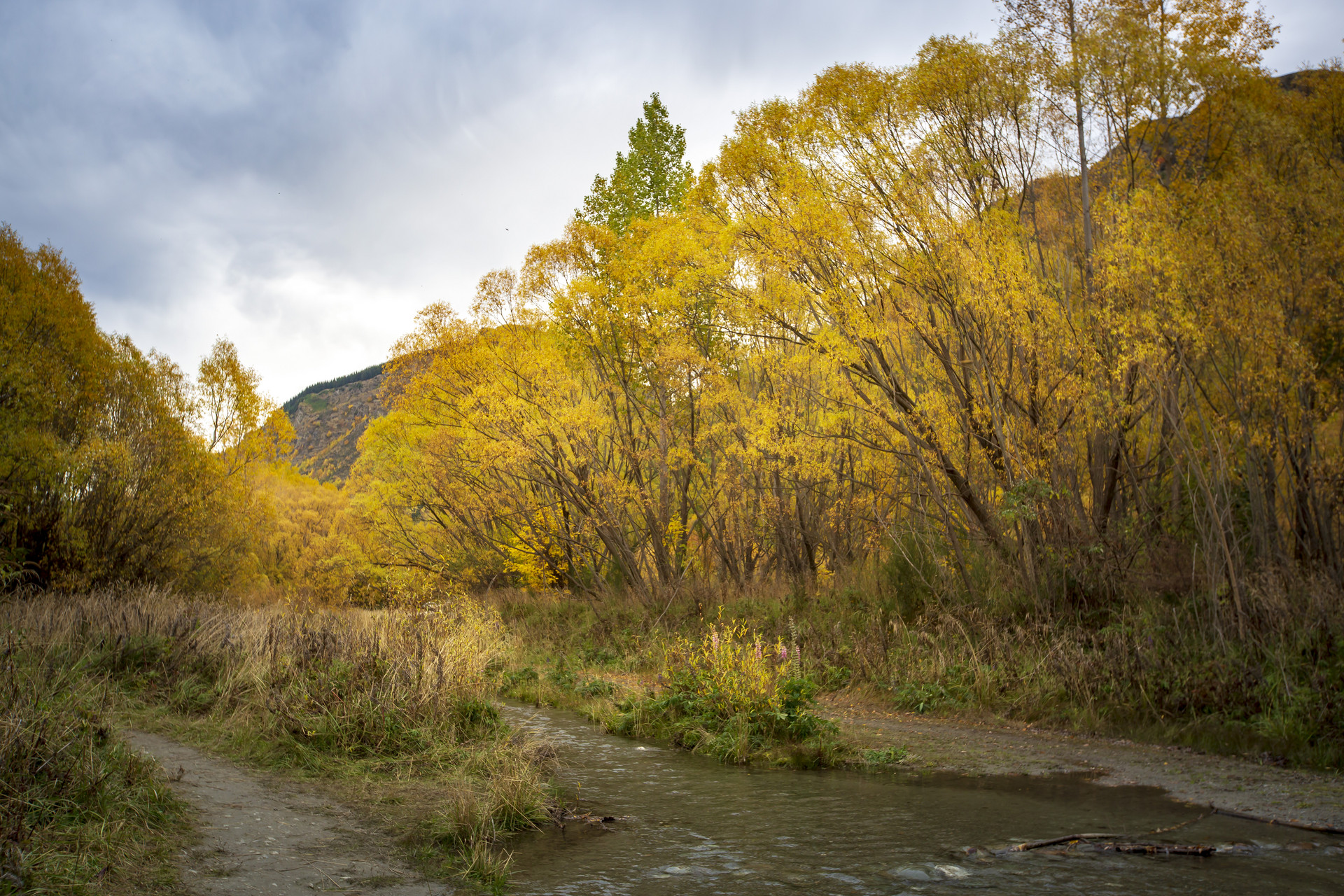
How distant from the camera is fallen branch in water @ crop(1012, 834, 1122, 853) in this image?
633 centimetres

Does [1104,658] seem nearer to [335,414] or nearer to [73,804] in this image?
[73,804]

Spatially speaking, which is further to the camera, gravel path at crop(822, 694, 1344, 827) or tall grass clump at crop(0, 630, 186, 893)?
gravel path at crop(822, 694, 1344, 827)

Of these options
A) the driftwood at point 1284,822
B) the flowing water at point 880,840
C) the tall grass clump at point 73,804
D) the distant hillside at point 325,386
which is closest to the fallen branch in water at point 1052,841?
the flowing water at point 880,840

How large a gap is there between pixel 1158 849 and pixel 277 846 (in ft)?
21.2

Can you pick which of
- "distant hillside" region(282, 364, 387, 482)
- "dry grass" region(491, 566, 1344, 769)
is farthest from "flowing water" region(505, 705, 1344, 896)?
"distant hillside" region(282, 364, 387, 482)

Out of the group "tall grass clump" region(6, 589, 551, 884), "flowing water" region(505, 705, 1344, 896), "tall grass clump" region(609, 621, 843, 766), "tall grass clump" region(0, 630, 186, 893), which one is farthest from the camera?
"tall grass clump" region(609, 621, 843, 766)

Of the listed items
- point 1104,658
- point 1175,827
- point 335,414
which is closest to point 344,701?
point 1175,827

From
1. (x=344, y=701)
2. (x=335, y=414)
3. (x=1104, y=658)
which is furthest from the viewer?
(x=335, y=414)

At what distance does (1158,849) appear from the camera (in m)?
6.23

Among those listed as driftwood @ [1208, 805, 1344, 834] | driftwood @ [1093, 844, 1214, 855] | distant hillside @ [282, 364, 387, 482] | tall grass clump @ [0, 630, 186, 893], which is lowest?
driftwood @ [1208, 805, 1344, 834]

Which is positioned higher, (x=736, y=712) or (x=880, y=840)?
(x=736, y=712)

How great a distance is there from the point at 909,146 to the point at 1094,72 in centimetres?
334

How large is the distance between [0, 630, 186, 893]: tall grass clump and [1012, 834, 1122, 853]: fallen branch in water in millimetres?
5808

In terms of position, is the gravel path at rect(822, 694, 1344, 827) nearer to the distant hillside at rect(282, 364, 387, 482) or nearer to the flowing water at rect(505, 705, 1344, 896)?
the flowing water at rect(505, 705, 1344, 896)
